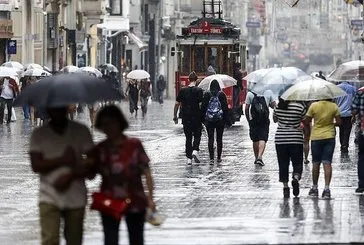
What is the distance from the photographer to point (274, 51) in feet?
549

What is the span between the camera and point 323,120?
21000mm

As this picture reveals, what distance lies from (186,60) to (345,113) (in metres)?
17.0

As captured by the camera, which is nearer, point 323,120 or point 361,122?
point 323,120

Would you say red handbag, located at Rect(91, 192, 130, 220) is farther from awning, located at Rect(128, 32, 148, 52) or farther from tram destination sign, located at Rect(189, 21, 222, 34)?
awning, located at Rect(128, 32, 148, 52)

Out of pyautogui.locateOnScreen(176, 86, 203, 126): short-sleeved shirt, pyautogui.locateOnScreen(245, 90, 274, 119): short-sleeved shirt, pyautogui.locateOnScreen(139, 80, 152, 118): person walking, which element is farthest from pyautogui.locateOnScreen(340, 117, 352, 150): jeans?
pyautogui.locateOnScreen(139, 80, 152, 118): person walking

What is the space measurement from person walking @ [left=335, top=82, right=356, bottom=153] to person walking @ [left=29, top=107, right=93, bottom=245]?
19152 mm

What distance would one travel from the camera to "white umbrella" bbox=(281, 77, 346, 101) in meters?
21.3

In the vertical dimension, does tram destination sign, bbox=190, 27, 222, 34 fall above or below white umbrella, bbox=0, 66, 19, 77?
above

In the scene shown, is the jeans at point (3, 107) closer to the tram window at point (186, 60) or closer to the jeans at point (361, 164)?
the tram window at point (186, 60)

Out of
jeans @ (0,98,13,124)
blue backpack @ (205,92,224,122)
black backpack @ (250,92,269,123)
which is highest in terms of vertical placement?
black backpack @ (250,92,269,123)

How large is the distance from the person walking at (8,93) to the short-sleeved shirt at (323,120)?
27546 millimetres

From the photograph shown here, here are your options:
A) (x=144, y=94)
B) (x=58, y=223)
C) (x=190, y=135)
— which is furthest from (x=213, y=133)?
(x=144, y=94)

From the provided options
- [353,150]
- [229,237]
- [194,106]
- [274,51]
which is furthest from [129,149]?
[274,51]

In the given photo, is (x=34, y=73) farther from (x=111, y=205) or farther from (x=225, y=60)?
(x=111, y=205)
